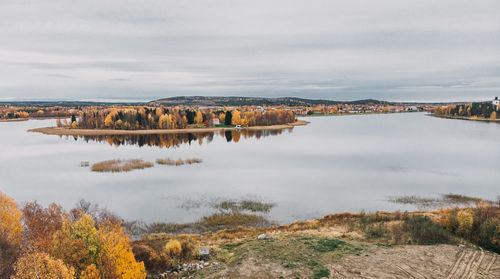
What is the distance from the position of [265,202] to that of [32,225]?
2110 cm

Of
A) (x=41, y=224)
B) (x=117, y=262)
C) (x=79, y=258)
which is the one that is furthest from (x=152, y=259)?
(x=41, y=224)

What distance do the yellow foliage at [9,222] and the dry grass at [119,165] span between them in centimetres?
2523

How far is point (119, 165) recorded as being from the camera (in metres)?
49.3

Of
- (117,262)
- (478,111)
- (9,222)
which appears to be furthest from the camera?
(478,111)

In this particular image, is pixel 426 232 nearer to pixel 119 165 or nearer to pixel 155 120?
pixel 119 165

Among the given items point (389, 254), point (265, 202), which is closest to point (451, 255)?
point (389, 254)

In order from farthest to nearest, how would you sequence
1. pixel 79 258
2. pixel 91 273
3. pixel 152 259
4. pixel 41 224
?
pixel 41 224, pixel 152 259, pixel 79 258, pixel 91 273

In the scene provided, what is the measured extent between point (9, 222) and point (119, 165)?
Result: 1163 inches

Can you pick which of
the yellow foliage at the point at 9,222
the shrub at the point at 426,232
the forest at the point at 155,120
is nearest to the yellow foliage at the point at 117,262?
the yellow foliage at the point at 9,222

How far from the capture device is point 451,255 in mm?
15844

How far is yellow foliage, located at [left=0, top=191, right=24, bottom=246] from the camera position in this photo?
19.3 metres

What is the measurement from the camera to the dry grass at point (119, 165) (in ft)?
153

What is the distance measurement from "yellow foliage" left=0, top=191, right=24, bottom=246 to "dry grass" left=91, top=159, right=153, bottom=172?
25.2 metres

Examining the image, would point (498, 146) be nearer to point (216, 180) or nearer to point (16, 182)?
point (216, 180)
